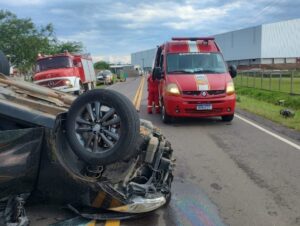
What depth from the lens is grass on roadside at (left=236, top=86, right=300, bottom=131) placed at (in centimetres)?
1320

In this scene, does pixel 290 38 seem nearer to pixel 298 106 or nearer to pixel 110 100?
pixel 298 106

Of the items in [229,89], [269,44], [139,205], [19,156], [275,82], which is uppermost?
[269,44]

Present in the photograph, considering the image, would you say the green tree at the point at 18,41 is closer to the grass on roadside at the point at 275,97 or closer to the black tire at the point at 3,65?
the grass on roadside at the point at 275,97

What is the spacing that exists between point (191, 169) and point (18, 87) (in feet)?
9.66

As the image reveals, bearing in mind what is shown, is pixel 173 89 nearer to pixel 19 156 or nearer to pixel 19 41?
pixel 19 156

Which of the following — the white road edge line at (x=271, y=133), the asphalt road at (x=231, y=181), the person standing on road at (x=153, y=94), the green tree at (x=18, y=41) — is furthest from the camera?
the green tree at (x=18, y=41)

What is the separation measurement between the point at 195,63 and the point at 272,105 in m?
7.11

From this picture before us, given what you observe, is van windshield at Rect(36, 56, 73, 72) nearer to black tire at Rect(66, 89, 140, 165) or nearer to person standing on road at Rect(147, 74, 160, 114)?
person standing on road at Rect(147, 74, 160, 114)

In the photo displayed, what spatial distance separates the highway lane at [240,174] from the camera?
5.13m

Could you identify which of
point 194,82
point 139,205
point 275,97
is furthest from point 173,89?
point 275,97

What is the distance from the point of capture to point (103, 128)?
15.2ft

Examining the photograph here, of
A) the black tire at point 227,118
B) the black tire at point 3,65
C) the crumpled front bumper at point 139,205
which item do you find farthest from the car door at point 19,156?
the black tire at point 227,118

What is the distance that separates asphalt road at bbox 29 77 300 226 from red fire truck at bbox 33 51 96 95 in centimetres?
1200

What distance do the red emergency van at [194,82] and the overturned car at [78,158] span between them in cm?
726
